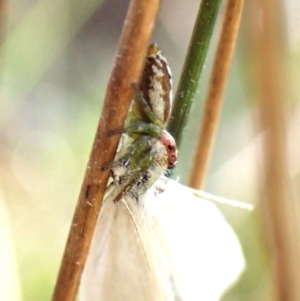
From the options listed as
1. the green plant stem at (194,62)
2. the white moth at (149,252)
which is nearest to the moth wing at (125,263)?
the white moth at (149,252)

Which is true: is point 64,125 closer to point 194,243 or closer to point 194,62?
point 194,243

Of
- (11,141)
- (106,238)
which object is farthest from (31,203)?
(106,238)

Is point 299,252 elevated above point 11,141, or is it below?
below

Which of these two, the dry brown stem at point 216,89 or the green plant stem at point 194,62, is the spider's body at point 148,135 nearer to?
the green plant stem at point 194,62

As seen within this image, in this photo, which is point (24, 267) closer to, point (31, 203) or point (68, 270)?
point (31, 203)

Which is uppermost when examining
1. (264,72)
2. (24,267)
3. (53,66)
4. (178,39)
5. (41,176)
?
(178,39)

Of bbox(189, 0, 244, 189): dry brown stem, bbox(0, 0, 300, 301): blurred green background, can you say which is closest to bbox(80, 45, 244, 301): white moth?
bbox(189, 0, 244, 189): dry brown stem

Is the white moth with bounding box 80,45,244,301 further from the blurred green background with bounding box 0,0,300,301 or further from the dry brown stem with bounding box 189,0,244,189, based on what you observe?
the blurred green background with bounding box 0,0,300,301
